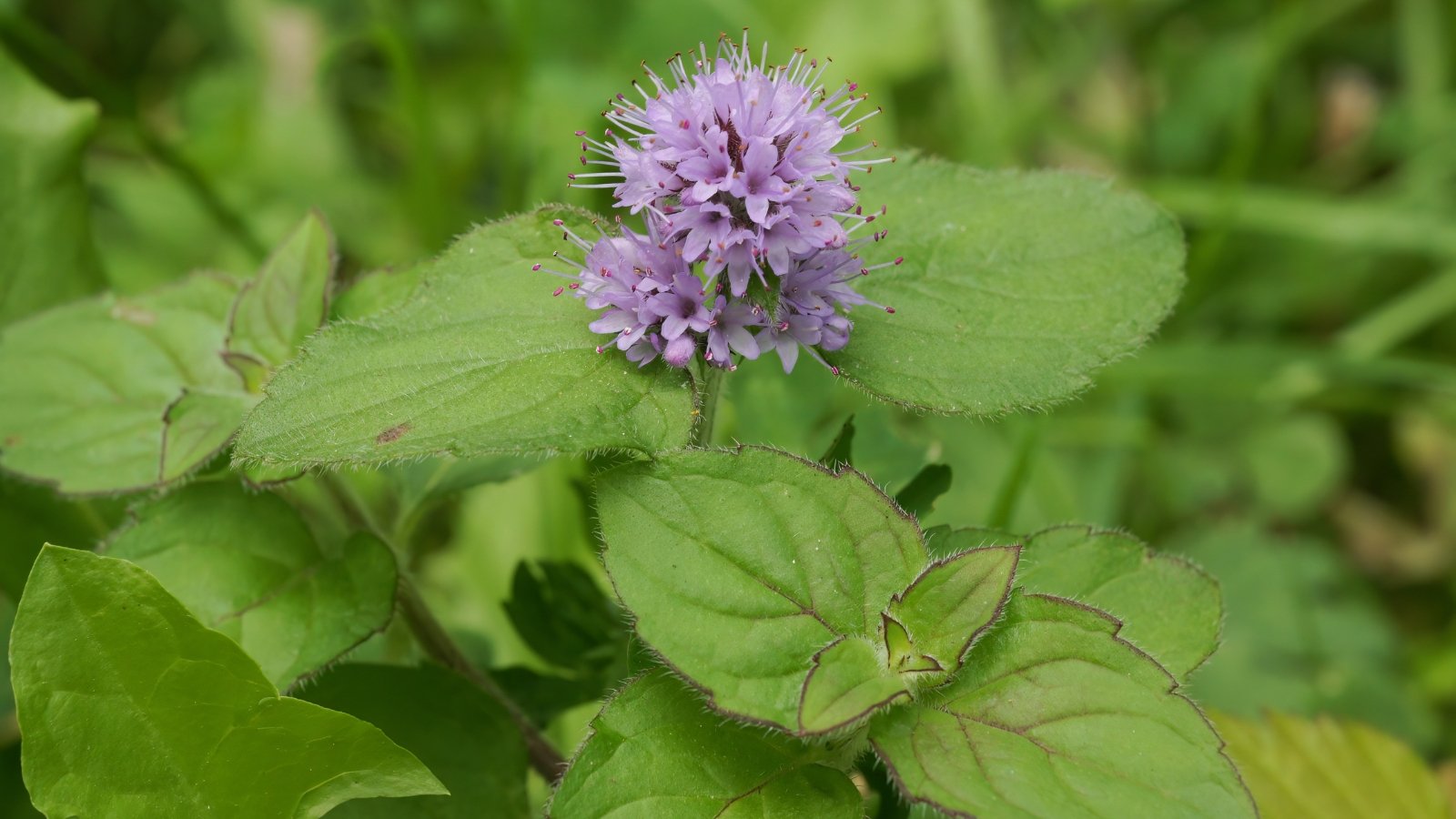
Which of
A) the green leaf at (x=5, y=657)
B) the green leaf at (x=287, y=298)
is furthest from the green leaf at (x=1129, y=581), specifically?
the green leaf at (x=5, y=657)

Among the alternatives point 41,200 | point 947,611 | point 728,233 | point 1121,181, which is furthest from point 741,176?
point 1121,181

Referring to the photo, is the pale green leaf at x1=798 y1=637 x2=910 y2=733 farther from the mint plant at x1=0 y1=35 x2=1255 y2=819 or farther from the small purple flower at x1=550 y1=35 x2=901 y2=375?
the small purple flower at x1=550 y1=35 x2=901 y2=375

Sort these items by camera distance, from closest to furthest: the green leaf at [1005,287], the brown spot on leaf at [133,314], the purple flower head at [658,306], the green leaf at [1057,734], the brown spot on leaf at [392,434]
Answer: the green leaf at [1057,734], the brown spot on leaf at [392,434], the purple flower head at [658,306], the green leaf at [1005,287], the brown spot on leaf at [133,314]

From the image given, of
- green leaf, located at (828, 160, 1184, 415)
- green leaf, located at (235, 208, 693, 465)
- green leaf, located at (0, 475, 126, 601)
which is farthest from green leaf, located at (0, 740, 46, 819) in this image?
green leaf, located at (828, 160, 1184, 415)

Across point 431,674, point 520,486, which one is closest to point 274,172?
point 520,486

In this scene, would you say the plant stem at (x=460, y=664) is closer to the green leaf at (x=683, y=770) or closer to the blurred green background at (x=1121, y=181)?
the green leaf at (x=683, y=770)

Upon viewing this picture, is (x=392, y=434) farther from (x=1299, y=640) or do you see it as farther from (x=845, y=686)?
(x=1299, y=640)
